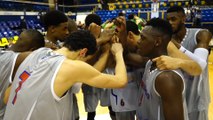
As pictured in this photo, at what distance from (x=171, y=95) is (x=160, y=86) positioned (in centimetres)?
9

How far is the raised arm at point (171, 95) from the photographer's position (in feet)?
4.89

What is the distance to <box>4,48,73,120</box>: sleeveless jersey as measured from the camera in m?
1.58

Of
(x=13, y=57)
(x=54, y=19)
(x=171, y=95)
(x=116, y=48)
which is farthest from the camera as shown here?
(x=54, y=19)

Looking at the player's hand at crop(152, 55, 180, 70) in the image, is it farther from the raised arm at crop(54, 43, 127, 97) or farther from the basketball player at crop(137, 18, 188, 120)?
the raised arm at crop(54, 43, 127, 97)

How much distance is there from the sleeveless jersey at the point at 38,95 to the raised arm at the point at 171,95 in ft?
2.14

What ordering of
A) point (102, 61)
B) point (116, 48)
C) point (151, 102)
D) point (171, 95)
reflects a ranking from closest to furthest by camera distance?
point (171, 95), point (151, 102), point (116, 48), point (102, 61)

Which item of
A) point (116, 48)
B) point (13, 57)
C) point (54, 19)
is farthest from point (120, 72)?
point (54, 19)

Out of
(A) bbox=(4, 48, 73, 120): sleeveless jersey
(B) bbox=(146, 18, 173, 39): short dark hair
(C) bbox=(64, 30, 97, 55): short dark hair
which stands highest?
(B) bbox=(146, 18, 173, 39): short dark hair

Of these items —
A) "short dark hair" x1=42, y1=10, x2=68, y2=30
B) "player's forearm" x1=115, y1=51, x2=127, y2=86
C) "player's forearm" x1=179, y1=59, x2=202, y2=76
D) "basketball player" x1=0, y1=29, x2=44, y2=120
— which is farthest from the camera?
"short dark hair" x1=42, y1=10, x2=68, y2=30

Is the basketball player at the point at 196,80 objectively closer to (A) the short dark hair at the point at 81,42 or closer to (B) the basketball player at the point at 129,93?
(B) the basketball player at the point at 129,93

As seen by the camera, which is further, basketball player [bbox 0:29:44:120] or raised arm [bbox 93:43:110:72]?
raised arm [bbox 93:43:110:72]

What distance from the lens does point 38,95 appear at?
62.2 inches

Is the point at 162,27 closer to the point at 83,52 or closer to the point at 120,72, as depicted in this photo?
the point at 120,72

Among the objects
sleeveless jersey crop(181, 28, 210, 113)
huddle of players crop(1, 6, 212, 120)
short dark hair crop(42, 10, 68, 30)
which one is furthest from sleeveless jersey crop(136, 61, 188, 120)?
short dark hair crop(42, 10, 68, 30)
